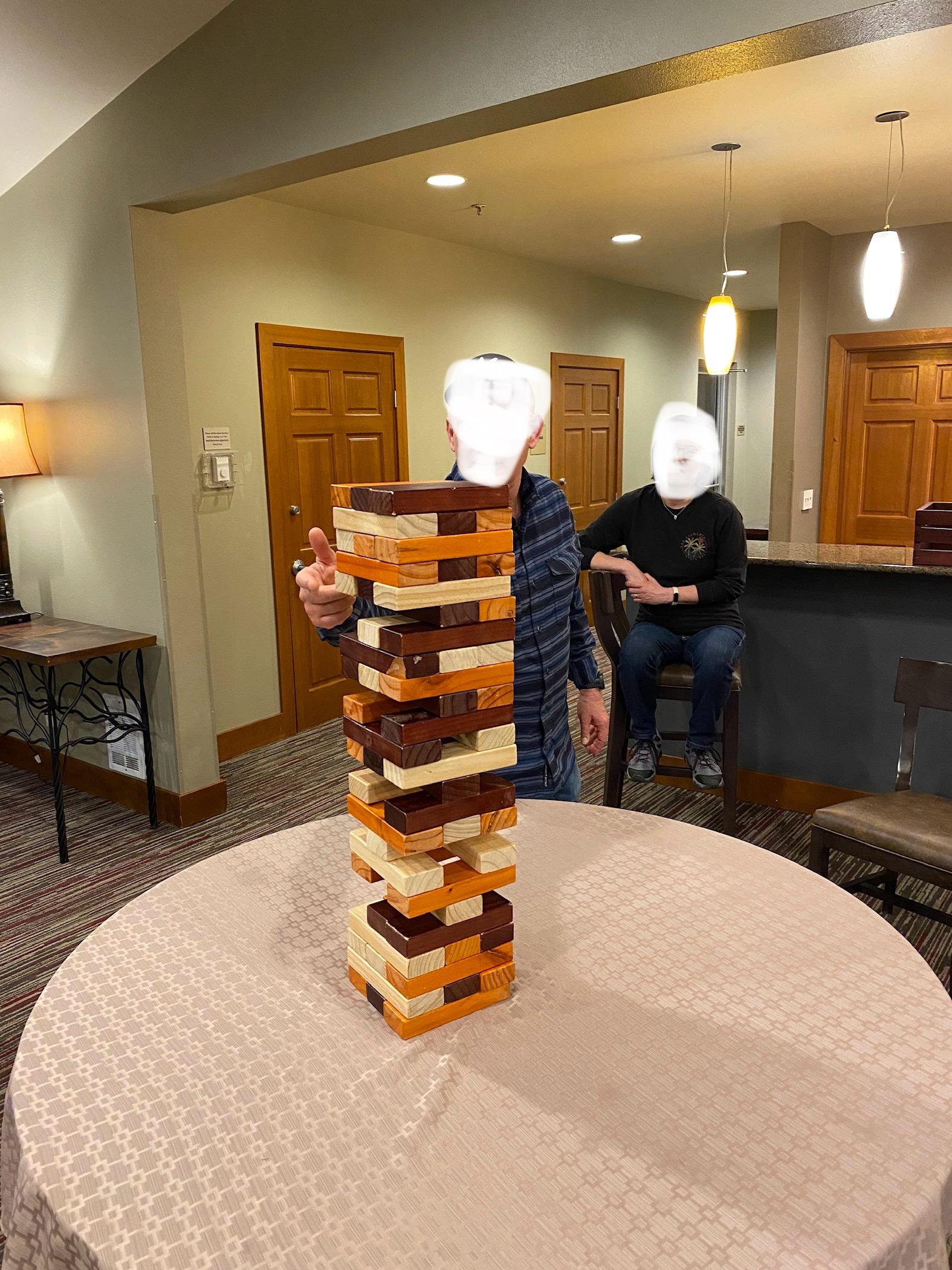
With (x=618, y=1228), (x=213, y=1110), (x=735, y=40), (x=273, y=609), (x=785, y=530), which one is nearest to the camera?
(x=618, y=1228)

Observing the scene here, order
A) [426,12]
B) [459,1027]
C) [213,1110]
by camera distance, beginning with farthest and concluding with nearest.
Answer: [426,12] → [459,1027] → [213,1110]

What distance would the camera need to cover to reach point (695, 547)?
10.00 feet

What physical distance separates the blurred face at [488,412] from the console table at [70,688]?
2500mm

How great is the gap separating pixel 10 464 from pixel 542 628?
283cm

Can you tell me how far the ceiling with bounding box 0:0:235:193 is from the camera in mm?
2494

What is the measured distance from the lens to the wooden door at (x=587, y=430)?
6289mm

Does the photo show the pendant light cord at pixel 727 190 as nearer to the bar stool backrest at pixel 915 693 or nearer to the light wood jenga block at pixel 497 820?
the bar stool backrest at pixel 915 693

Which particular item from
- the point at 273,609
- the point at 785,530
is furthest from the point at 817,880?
the point at 785,530

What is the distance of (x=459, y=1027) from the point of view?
1.04 m

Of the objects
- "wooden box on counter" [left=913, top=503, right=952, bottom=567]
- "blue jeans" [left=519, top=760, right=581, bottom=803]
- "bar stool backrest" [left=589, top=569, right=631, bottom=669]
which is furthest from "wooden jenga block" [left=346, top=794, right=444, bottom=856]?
"wooden box on counter" [left=913, top=503, right=952, bottom=567]

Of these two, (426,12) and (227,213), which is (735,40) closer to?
(426,12)

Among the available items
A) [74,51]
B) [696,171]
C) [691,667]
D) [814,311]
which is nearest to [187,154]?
[74,51]

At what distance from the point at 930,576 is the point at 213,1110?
275 cm

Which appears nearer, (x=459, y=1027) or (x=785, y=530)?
(x=459, y=1027)
